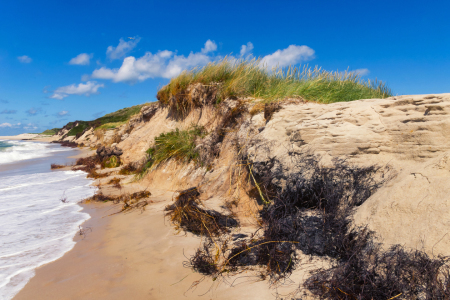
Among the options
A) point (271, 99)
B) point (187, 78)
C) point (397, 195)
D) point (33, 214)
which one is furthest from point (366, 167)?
point (187, 78)

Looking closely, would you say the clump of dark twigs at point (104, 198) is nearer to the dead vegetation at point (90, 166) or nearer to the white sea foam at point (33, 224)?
the white sea foam at point (33, 224)

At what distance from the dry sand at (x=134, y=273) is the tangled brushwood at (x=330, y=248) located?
0.19m

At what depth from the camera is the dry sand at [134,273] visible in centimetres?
266

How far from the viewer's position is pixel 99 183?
8242 mm

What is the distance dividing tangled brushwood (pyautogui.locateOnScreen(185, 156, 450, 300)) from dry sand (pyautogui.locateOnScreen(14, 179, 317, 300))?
7.6 inches

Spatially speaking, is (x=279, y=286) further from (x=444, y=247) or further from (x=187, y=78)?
(x=187, y=78)

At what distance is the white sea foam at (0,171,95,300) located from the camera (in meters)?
3.34

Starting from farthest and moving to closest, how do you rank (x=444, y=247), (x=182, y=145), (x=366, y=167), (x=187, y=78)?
(x=187, y=78), (x=182, y=145), (x=366, y=167), (x=444, y=247)

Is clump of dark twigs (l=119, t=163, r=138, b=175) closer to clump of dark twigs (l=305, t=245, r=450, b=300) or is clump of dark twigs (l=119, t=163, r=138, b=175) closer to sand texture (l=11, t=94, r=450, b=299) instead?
sand texture (l=11, t=94, r=450, b=299)

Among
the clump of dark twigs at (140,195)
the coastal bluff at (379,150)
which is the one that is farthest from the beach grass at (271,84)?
the clump of dark twigs at (140,195)

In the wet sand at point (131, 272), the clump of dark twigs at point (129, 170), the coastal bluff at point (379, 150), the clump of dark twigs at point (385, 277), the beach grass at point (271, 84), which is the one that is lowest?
the wet sand at point (131, 272)

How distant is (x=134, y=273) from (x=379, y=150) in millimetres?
3633

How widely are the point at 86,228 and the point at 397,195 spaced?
484 cm

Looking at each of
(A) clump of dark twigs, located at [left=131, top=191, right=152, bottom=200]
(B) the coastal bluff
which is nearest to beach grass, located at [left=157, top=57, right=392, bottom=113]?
(B) the coastal bluff
